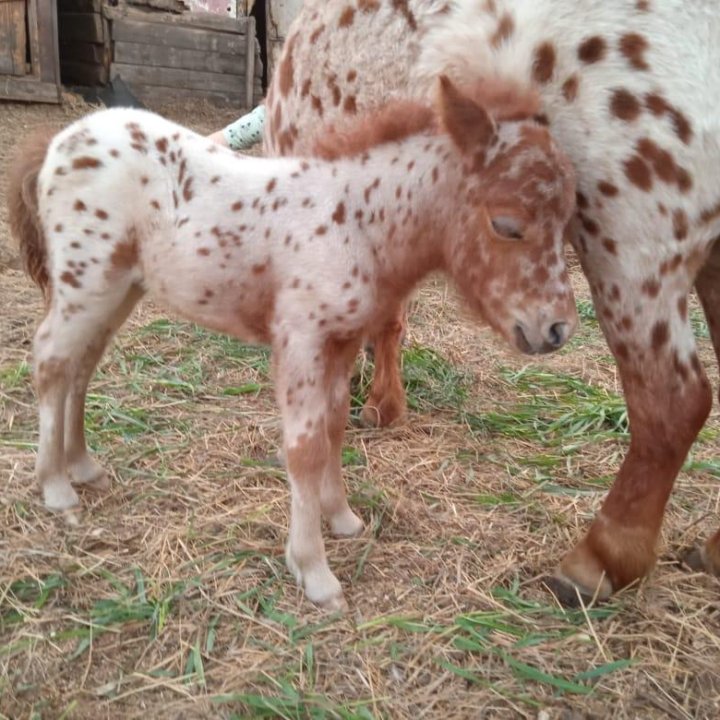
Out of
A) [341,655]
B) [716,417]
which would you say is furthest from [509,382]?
[341,655]

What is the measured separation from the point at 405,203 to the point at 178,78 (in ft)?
30.3

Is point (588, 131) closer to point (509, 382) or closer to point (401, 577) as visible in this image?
point (401, 577)

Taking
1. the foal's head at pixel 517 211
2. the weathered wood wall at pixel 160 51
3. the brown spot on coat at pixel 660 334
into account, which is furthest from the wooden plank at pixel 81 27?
the brown spot on coat at pixel 660 334

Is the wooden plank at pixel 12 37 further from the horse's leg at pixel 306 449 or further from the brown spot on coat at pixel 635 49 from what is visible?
the brown spot on coat at pixel 635 49

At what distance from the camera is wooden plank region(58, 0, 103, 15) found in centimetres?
978

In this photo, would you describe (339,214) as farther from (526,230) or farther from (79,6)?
(79,6)

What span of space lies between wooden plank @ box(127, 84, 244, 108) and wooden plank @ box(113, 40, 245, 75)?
0.93ft

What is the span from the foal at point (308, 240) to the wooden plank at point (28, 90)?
284 inches

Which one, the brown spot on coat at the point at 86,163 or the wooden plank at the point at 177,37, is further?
the wooden plank at the point at 177,37

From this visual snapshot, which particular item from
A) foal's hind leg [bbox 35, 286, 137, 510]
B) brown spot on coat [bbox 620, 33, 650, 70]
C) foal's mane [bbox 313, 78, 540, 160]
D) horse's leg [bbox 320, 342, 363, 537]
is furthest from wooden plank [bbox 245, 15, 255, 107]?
brown spot on coat [bbox 620, 33, 650, 70]

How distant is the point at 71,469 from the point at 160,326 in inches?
70.6

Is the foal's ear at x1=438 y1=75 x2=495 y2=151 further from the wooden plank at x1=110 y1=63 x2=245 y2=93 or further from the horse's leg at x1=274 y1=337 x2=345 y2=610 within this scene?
the wooden plank at x1=110 y1=63 x2=245 y2=93

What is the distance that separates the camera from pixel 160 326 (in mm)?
4559

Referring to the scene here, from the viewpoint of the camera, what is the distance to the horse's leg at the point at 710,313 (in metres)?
2.53
